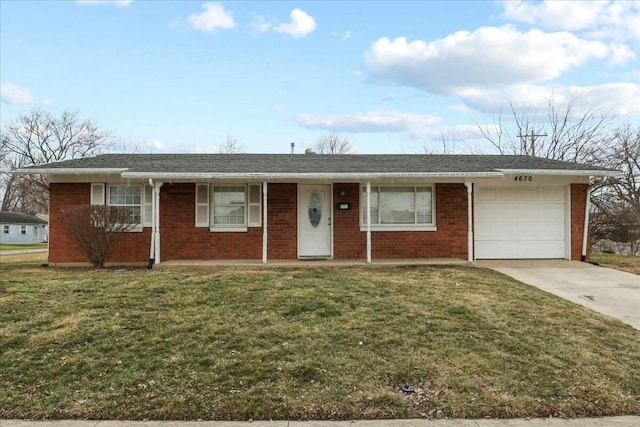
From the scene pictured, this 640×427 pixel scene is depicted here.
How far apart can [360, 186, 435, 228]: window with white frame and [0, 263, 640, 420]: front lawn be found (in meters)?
4.91

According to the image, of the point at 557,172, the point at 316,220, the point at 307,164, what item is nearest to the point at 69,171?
the point at 307,164

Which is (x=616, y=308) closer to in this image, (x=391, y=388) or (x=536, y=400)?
(x=536, y=400)

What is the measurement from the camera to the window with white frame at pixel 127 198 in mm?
12359

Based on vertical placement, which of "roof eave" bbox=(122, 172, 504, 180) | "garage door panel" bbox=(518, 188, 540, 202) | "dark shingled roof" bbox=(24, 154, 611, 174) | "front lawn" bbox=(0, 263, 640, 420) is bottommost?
"front lawn" bbox=(0, 263, 640, 420)

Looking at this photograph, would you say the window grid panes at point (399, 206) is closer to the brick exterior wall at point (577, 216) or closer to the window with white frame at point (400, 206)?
the window with white frame at point (400, 206)

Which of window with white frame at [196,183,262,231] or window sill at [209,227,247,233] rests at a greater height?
window with white frame at [196,183,262,231]

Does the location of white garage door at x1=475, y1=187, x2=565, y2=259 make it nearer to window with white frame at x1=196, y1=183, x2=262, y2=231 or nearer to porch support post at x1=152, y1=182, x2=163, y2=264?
window with white frame at x1=196, y1=183, x2=262, y2=231

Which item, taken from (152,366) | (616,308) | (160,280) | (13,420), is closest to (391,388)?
(152,366)

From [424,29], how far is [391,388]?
1341 centimetres

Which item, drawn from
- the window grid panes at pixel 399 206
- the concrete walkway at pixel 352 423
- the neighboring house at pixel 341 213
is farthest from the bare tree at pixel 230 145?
the concrete walkway at pixel 352 423

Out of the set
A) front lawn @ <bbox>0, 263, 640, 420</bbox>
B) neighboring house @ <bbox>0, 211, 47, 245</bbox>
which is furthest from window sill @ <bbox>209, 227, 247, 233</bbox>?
neighboring house @ <bbox>0, 211, 47, 245</bbox>

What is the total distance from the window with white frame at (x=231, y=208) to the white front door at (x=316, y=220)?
1.30 m

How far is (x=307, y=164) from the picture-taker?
499 inches

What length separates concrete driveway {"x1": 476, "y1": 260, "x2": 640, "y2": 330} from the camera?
7430 mm
